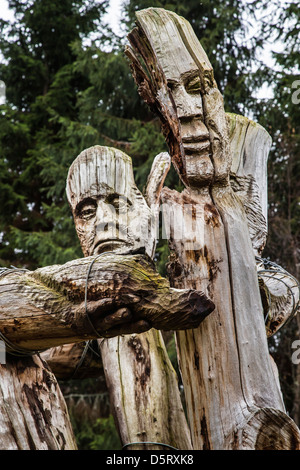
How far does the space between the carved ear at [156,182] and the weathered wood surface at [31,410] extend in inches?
69.5

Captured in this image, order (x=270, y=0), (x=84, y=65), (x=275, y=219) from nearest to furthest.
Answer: (x=275, y=219) < (x=270, y=0) < (x=84, y=65)

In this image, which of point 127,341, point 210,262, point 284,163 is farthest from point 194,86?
point 284,163

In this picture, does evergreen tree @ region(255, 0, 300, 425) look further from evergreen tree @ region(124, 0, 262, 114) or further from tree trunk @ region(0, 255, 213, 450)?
tree trunk @ region(0, 255, 213, 450)

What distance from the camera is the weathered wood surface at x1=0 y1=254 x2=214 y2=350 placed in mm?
A: 2555

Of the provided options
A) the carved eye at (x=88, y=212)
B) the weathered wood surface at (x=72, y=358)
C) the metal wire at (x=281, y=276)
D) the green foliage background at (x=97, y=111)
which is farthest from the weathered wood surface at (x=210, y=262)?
the green foliage background at (x=97, y=111)

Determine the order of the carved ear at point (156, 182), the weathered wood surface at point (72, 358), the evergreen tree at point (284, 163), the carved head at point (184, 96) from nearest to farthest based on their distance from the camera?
the carved head at point (184, 96), the weathered wood surface at point (72, 358), the carved ear at point (156, 182), the evergreen tree at point (284, 163)

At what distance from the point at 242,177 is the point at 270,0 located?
8.14 meters

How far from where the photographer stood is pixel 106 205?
13.1ft

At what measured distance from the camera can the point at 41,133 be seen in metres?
12.8

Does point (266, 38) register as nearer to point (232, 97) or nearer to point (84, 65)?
point (232, 97)

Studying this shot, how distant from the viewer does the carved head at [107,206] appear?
391 cm

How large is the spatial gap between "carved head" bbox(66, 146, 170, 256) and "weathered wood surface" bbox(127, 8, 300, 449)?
723mm

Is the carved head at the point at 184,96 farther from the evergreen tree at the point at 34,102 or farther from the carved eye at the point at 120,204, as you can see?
the evergreen tree at the point at 34,102

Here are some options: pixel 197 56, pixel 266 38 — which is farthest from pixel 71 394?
pixel 197 56
